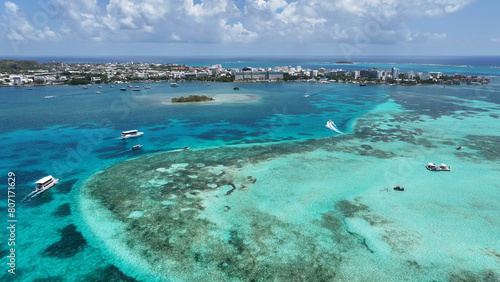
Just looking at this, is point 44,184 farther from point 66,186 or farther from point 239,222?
point 239,222

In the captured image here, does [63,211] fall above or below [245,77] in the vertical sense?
below

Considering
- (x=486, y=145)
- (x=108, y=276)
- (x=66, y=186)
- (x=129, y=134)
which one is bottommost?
(x=108, y=276)

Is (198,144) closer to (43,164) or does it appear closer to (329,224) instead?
(43,164)

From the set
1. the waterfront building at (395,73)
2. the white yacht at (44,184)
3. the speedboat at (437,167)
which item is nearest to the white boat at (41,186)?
the white yacht at (44,184)

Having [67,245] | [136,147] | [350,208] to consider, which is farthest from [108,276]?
[136,147]

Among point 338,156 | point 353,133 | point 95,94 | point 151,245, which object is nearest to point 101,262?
point 151,245

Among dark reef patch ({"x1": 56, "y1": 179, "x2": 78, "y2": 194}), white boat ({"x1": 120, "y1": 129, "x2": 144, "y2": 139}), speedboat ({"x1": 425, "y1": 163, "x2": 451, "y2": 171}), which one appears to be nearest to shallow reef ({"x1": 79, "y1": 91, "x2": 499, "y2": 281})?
dark reef patch ({"x1": 56, "y1": 179, "x2": 78, "y2": 194})
